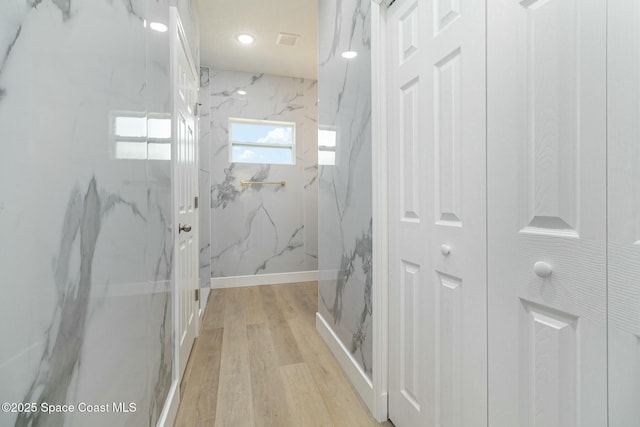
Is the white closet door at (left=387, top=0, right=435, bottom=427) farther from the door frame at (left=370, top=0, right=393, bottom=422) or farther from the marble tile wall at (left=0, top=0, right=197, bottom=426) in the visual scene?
the marble tile wall at (left=0, top=0, right=197, bottom=426)

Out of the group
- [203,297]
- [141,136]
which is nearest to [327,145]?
[141,136]

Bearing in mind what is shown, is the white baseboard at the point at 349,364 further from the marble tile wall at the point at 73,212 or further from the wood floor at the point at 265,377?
the marble tile wall at the point at 73,212

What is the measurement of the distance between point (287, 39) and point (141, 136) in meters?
2.55

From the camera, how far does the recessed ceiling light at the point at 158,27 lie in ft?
3.80

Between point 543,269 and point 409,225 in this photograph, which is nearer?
point 543,269

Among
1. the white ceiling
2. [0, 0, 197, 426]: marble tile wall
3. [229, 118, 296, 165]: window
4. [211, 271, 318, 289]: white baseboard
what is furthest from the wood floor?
the white ceiling

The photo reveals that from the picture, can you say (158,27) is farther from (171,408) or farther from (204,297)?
(204,297)

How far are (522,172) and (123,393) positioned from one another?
4.35ft

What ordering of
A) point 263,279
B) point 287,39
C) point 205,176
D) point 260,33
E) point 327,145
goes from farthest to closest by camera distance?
point 263,279 < point 205,176 < point 287,39 < point 260,33 < point 327,145

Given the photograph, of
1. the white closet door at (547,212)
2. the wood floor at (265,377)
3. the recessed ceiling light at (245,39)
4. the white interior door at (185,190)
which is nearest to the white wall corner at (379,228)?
the wood floor at (265,377)

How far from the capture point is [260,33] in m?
2.89

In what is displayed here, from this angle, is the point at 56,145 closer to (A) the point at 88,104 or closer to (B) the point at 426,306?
(A) the point at 88,104

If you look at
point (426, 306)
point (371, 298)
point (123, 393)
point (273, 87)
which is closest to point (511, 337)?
point (426, 306)

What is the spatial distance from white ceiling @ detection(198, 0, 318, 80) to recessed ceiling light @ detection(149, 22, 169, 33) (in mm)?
1445
